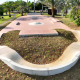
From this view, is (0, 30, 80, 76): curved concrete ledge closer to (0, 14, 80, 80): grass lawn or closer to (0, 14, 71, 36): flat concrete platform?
(0, 14, 80, 80): grass lawn

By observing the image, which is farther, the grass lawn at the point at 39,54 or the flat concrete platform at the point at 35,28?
the flat concrete platform at the point at 35,28

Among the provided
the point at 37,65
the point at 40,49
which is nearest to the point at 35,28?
the point at 40,49

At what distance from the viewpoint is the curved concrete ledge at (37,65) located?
433 cm

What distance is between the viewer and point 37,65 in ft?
17.3

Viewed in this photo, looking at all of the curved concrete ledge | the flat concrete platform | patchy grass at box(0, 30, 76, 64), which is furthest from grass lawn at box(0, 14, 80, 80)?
the flat concrete platform

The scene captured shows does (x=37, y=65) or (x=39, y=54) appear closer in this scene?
(x=37, y=65)

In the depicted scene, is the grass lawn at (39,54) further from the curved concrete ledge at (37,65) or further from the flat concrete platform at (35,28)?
the flat concrete platform at (35,28)

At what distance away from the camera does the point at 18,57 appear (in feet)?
19.6

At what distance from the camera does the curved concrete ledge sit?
4.33 meters

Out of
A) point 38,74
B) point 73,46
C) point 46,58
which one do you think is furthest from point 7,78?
A: point 73,46

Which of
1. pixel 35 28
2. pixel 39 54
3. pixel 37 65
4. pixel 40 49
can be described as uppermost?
pixel 35 28

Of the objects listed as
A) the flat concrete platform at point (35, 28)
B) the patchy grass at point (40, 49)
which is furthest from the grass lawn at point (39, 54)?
the flat concrete platform at point (35, 28)

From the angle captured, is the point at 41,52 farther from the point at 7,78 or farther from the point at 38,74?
the point at 7,78

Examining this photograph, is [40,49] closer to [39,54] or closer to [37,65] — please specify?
[39,54]
